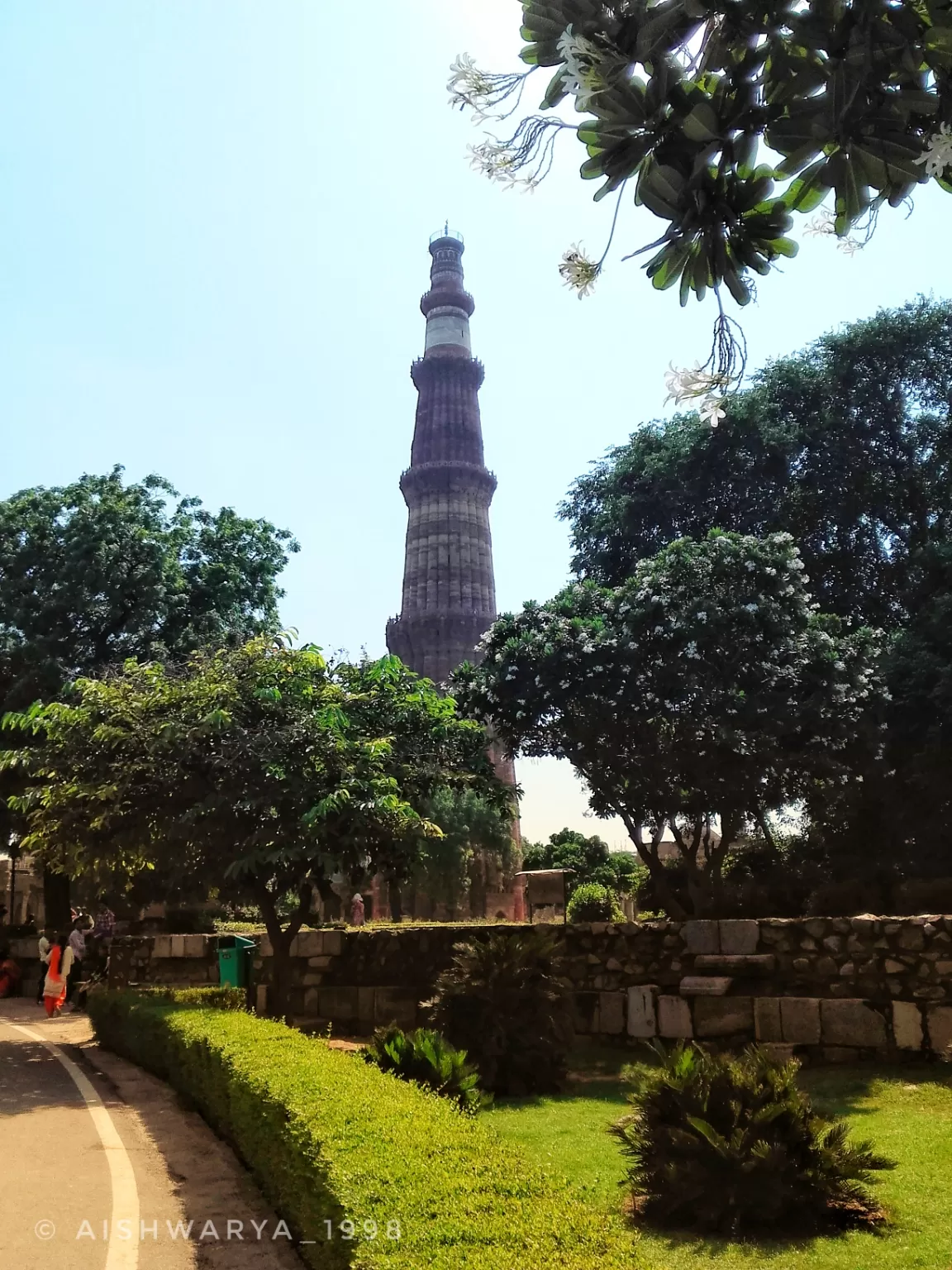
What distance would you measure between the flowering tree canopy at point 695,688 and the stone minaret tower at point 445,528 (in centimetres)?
4221

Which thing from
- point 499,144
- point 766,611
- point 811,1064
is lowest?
point 811,1064

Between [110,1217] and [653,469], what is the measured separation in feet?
67.8

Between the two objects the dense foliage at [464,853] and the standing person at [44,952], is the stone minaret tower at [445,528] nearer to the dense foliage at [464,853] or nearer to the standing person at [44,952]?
the dense foliage at [464,853]

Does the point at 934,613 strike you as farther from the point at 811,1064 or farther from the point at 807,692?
the point at 811,1064

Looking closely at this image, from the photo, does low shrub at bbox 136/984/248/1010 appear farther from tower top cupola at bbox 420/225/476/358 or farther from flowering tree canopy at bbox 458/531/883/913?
tower top cupola at bbox 420/225/476/358

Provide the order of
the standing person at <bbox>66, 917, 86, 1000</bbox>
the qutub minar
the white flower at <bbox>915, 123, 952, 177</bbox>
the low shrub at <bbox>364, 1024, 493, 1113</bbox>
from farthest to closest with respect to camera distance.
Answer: the qutub minar
the standing person at <bbox>66, 917, 86, 1000</bbox>
the low shrub at <bbox>364, 1024, 493, 1113</bbox>
the white flower at <bbox>915, 123, 952, 177</bbox>

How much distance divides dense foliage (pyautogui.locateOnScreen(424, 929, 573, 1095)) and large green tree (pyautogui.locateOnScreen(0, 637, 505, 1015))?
209 cm

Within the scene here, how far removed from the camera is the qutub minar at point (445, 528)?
62094 mm

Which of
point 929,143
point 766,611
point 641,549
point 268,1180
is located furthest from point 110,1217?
point 641,549

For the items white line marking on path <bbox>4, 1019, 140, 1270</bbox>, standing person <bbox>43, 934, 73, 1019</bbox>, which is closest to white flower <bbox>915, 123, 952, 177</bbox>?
white line marking on path <bbox>4, 1019, 140, 1270</bbox>

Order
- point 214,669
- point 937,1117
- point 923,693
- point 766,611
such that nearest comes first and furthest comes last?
point 937,1117 < point 214,669 < point 766,611 < point 923,693

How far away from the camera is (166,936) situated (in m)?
19.6

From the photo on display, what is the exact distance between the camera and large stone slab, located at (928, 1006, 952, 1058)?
9.34 m

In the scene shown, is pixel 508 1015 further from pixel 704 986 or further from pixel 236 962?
pixel 236 962
